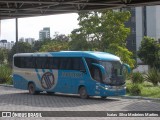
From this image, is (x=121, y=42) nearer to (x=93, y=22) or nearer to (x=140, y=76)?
Answer: (x=93, y=22)

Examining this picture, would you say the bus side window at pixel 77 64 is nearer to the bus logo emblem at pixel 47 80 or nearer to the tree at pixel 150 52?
the bus logo emblem at pixel 47 80

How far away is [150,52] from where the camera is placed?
72.8 meters

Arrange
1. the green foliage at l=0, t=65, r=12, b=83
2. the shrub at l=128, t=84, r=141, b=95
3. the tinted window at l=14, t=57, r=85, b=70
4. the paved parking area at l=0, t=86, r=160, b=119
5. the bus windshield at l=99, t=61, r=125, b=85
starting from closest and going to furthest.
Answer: the paved parking area at l=0, t=86, r=160, b=119
the bus windshield at l=99, t=61, r=125, b=85
the tinted window at l=14, t=57, r=85, b=70
the shrub at l=128, t=84, r=141, b=95
the green foliage at l=0, t=65, r=12, b=83

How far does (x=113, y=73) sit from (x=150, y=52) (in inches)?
1978

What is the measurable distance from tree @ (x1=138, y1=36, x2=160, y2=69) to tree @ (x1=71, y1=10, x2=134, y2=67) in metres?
29.1

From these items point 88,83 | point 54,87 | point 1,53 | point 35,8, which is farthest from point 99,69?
point 1,53

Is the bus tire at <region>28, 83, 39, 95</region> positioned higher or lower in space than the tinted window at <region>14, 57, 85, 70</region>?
lower

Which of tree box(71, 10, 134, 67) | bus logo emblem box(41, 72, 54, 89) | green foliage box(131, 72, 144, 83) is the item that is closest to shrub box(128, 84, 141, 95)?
bus logo emblem box(41, 72, 54, 89)

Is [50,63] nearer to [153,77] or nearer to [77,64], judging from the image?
[77,64]

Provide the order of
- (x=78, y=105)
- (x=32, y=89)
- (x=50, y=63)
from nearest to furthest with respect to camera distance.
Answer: (x=78, y=105) < (x=50, y=63) < (x=32, y=89)

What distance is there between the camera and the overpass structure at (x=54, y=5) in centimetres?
2599

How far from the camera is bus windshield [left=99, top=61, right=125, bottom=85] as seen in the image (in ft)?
76.9

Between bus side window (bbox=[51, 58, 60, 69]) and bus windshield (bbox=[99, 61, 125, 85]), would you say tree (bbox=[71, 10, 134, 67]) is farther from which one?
bus windshield (bbox=[99, 61, 125, 85])

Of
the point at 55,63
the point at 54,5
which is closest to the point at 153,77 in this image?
the point at 55,63
